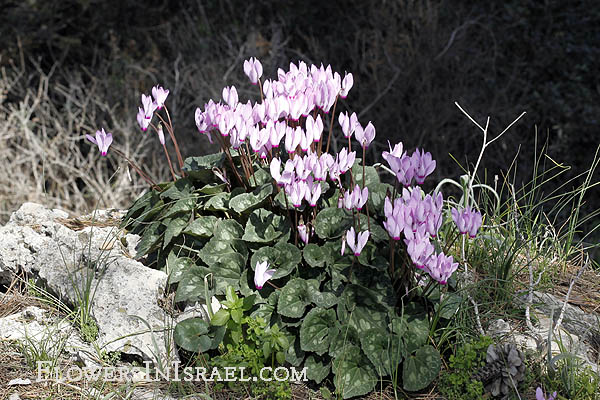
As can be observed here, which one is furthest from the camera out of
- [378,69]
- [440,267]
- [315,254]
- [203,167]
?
[378,69]

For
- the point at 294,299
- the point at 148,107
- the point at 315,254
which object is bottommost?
the point at 294,299

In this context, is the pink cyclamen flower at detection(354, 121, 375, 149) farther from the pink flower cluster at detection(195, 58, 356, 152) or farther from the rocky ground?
the rocky ground

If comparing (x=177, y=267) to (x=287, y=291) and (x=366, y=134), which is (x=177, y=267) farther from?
(x=366, y=134)

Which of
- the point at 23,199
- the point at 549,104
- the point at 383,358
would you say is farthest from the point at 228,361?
the point at 549,104

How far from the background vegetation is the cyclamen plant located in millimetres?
3729

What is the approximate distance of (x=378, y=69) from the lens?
287 inches

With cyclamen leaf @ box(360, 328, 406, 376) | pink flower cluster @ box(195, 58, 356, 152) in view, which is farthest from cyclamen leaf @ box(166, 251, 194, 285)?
cyclamen leaf @ box(360, 328, 406, 376)

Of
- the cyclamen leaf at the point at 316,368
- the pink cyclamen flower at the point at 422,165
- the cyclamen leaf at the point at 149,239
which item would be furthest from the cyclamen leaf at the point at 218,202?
the pink cyclamen flower at the point at 422,165

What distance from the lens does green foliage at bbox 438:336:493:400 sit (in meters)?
2.34

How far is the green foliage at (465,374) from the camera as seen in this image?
2336mm

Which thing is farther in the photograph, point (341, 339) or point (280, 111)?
point (280, 111)

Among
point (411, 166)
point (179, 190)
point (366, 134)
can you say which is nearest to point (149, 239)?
point (179, 190)

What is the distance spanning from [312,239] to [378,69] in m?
4.90

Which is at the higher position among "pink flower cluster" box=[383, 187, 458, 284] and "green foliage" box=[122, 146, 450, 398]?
"pink flower cluster" box=[383, 187, 458, 284]
